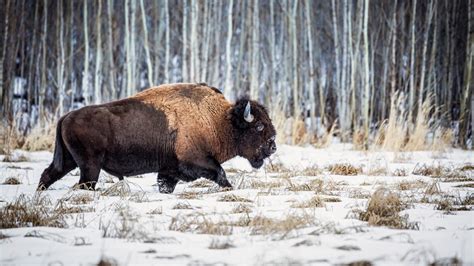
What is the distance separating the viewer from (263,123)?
319 inches

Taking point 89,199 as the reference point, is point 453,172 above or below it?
below

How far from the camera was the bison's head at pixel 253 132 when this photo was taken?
797 centimetres

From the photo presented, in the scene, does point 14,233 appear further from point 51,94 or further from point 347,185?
point 51,94

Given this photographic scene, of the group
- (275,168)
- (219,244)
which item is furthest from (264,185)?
(219,244)

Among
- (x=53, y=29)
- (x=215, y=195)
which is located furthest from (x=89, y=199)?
(x=53, y=29)

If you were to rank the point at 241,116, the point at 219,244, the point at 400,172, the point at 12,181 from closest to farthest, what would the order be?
the point at 219,244
the point at 12,181
the point at 241,116
the point at 400,172

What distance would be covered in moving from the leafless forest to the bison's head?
16.2 feet

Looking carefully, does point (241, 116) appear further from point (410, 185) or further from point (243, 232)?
point (243, 232)

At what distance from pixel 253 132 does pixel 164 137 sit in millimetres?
1233

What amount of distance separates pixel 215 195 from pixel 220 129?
4.72 ft

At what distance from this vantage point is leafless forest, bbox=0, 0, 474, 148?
49.8 ft

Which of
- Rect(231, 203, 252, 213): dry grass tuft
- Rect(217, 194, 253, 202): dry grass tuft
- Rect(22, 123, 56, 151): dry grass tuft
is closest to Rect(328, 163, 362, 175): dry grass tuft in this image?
Rect(217, 194, 253, 202): dry grass tuft

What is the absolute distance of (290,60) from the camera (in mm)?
20781

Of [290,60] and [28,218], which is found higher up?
[28,218]
